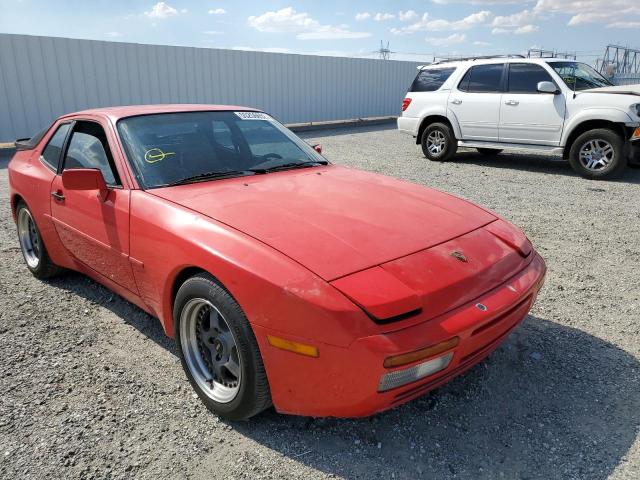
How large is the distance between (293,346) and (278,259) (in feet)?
1.20

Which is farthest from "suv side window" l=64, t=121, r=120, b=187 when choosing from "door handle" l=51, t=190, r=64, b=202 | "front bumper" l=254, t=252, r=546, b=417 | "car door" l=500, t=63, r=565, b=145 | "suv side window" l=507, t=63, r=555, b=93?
"suv side window" l=507, t=63, r=555, b=93

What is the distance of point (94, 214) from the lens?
9.72ft

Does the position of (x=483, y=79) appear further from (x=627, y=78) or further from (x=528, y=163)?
(x=627, y=78)

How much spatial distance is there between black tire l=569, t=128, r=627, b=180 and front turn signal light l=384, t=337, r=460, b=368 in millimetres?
6832

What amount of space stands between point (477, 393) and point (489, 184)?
217 inches

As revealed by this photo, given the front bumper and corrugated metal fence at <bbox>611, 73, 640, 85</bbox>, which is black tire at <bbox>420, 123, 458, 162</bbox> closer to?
the front bumper

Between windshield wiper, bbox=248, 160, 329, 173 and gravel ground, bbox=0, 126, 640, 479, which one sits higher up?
windshield wiper, bbox=248, 160, 329, 173

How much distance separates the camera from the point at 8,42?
1038cm

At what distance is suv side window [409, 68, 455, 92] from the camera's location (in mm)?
9297

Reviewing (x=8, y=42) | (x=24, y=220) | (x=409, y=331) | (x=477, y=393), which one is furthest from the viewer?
(x=8, y=42)

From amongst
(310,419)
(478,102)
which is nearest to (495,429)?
(310,419)

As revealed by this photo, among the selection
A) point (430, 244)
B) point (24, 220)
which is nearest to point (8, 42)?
point (24, 220)

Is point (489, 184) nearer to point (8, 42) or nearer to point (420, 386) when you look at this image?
point (420, 386)

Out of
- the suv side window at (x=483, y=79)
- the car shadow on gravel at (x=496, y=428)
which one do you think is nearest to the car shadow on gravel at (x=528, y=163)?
the suv side window at (x=483, y=79)
